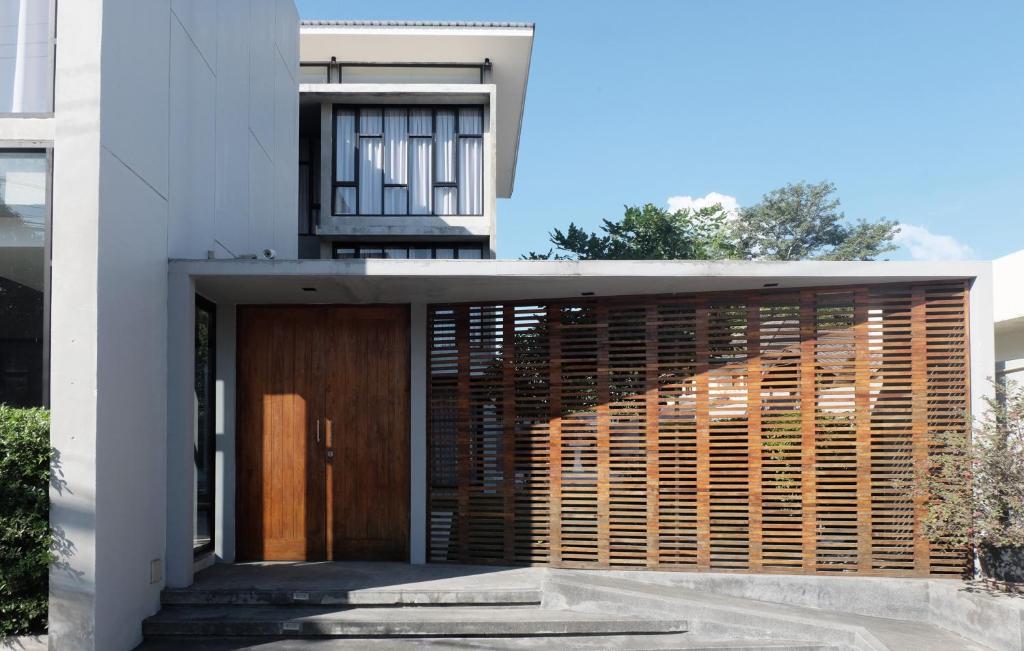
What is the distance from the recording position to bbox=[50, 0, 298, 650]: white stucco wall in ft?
20.1

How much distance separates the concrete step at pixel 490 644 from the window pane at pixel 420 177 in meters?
13.7

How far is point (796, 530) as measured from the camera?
327 inches

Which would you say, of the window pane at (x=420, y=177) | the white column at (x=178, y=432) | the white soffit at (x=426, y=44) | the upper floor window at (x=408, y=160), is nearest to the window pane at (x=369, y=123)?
the upper floor window at (x=408, y=160)

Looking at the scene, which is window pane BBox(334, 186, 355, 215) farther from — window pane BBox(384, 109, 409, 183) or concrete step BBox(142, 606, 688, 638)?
concrete step BBox(142, 606, 688, 638)

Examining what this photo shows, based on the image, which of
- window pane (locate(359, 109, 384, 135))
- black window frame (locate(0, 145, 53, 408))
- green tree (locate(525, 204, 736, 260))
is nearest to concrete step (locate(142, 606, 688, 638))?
black window frame (locate(0, 145, 53, 408))

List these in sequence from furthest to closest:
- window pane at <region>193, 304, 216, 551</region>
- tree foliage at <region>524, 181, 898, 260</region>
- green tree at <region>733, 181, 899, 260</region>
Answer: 1. green tree at <region>733, 181, 899, 260</region>
2. tree foliage at <region>524, 181, 898, 260</region>
3. window pane at <region>193, 304, 216, 551</region>

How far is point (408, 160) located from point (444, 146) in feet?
2.90

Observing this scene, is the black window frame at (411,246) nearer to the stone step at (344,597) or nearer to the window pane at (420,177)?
the window pane at (420,177)

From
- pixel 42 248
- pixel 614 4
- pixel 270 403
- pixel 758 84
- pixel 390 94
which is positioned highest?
pixel 758 84

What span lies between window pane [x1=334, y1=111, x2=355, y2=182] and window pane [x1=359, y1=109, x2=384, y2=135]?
0.67 feet

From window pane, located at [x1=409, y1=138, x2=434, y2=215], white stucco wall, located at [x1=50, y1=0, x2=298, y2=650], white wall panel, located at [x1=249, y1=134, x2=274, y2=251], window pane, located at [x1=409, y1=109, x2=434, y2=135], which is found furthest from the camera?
window pane, located at [x1=409, y1=109, x2=434, y2=135]

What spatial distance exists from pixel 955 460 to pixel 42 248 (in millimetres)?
7764

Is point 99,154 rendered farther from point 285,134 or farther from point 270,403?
point 285,134

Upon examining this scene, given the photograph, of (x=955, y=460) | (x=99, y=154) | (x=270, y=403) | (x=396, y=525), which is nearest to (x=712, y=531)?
(x=955, y=460)
